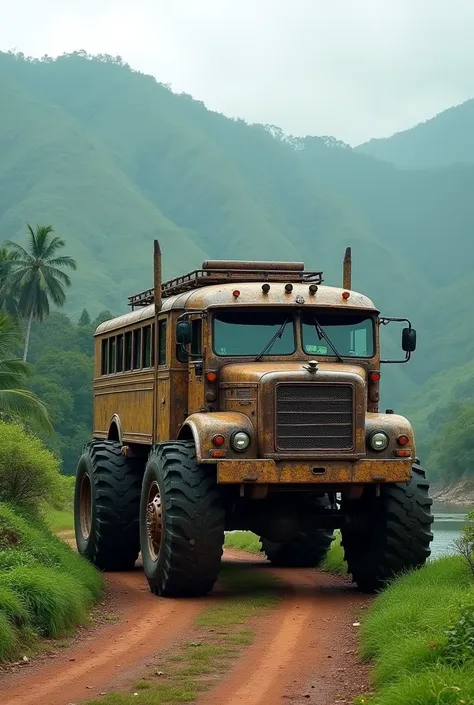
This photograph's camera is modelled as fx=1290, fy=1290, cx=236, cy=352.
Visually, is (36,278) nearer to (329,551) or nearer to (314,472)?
(329,551)

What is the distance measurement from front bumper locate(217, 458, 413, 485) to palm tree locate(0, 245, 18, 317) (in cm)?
5975

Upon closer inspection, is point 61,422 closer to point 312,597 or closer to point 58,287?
point 58,287

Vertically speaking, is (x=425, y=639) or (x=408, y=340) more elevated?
(x=408, y=340)

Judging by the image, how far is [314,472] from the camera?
44.0ft

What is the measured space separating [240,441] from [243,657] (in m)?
3.34

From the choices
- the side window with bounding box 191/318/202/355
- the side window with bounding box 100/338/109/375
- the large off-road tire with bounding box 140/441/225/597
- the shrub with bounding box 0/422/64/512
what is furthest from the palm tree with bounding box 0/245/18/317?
the large off-road tire with bounding box 140/441/225/597

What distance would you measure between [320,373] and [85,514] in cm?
691

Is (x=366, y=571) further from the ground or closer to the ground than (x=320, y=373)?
closer to the ground

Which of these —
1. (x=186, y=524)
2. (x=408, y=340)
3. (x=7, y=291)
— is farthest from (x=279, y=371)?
(x=7, y=291)

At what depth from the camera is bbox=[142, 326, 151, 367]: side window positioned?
16.8 m

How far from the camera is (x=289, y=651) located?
10.7 meters

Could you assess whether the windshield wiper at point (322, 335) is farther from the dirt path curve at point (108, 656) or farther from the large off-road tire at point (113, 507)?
the large off-road tire at point (113, 507)

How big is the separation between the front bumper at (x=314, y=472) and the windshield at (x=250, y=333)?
1.58 m

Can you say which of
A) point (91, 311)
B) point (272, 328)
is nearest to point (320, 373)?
point (272, 328)
